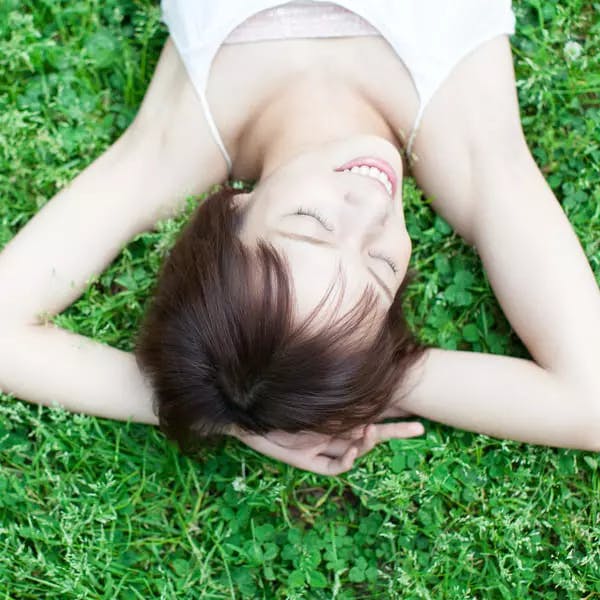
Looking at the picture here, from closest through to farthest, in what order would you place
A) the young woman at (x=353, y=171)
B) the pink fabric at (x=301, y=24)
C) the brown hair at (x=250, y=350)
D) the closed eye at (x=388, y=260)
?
the brown hair at (x=250, y=350), the closed eye at (x=388, y=260), the young woman at (x=353, y=171), the pink fabric at (x=301, y=24)

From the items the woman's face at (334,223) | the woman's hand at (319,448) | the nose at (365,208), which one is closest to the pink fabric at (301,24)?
the woman's face at (334,223)

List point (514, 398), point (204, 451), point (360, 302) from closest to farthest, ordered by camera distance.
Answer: point (360, 302)
point (514, 398)
point (204, 451)

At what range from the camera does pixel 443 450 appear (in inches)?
117

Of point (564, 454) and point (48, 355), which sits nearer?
point (48, 355)

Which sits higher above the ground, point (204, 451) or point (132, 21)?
point (132, 21)

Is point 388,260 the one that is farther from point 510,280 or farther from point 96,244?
point 96,244

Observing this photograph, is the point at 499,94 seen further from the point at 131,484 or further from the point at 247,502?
the point at 131,484

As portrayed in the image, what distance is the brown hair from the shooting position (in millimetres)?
2271

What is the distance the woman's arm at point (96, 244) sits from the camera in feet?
9.30

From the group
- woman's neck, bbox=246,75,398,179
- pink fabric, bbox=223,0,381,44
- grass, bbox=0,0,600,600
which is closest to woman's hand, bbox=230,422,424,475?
grass, bbox=0,0,600,600

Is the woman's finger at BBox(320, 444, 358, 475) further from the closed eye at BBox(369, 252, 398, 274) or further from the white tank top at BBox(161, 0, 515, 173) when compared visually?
the white tank top at BBox(161, 0, 515, 173)

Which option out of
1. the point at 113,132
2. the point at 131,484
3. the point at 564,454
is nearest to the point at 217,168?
the point at 113,132

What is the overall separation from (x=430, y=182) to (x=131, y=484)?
1556 millimetres

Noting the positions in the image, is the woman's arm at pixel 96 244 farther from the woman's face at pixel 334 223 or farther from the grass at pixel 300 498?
the woman's face at pixel 334 223
